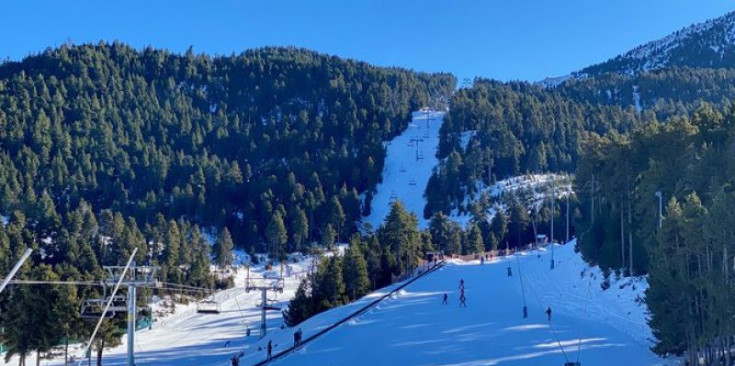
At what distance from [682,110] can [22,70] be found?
162026 mm

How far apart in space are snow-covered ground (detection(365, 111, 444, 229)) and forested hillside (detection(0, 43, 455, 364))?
2.92m

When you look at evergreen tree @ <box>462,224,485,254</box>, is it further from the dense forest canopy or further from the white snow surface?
the dense forest canopy

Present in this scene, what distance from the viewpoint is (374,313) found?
3938cm

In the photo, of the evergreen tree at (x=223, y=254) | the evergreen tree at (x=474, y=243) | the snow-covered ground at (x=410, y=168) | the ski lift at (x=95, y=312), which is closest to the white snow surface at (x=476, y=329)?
the ski lift at (x=95, y=312)

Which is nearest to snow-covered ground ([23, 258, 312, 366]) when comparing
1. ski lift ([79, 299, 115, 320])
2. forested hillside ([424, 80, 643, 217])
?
ski lift ([79, 299, 115, 320])

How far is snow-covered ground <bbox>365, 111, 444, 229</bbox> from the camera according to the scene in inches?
5408

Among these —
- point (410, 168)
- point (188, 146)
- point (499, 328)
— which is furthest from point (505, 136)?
point (499, 328)

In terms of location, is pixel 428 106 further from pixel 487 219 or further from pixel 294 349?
pixel 294 349

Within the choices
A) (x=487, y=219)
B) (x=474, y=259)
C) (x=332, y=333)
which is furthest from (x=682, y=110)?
(x=332, y=333)

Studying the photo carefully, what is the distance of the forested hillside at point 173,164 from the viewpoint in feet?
298

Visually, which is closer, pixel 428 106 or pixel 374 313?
pixel 374 313

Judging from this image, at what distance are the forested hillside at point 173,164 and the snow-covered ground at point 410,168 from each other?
115 inches

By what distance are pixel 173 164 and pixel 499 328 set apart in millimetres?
125429

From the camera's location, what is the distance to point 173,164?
150 metres
